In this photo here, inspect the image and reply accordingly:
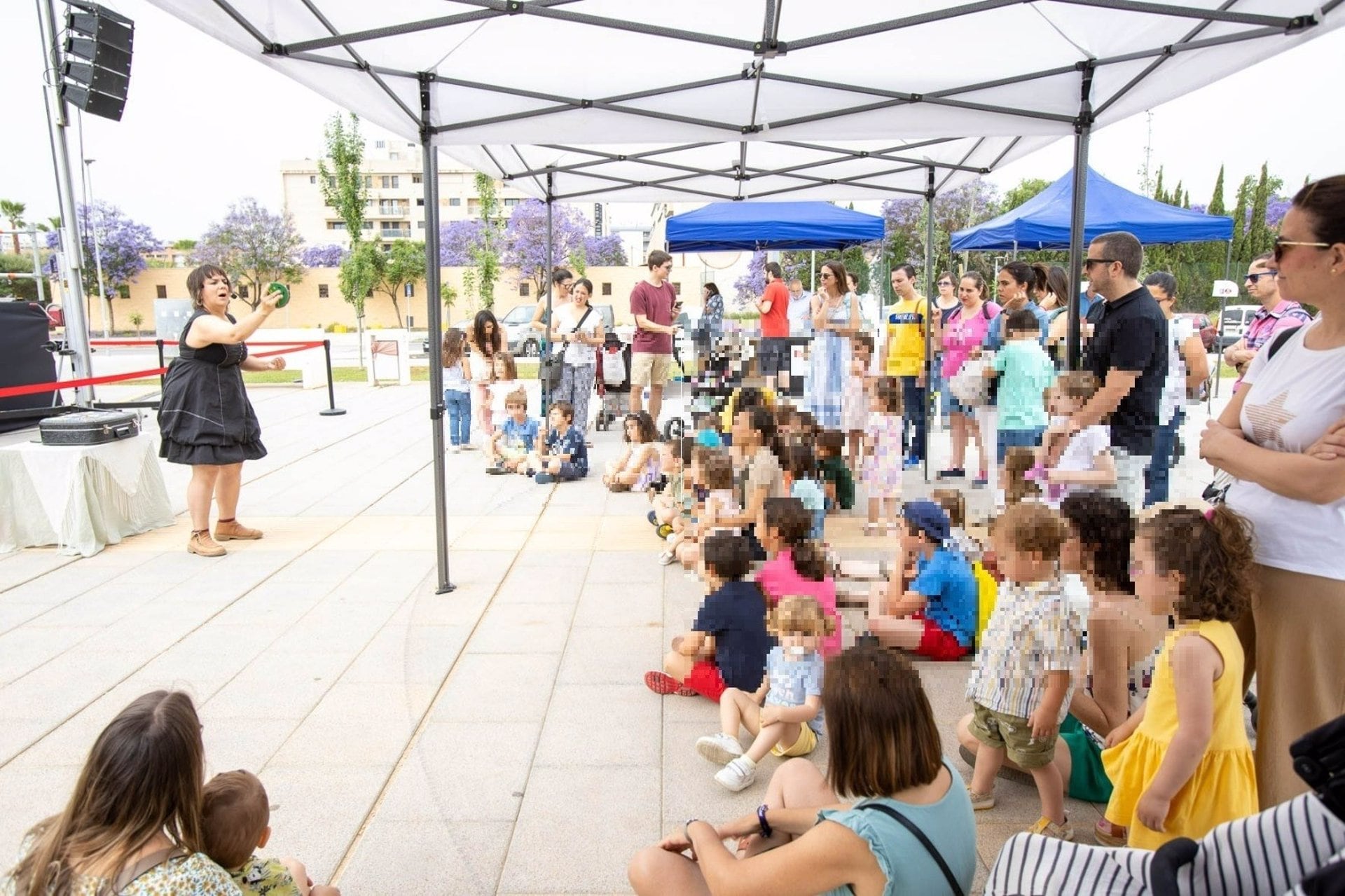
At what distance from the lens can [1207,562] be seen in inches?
79.7

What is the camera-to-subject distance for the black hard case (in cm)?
554

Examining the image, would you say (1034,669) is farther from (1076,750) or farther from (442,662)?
(442,662)

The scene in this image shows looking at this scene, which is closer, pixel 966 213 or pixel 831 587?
pixel 831 587

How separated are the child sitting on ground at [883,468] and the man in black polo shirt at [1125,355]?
155 cm

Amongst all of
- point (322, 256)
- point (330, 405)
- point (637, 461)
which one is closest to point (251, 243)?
point (322, 256)

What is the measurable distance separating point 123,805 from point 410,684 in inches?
81.0

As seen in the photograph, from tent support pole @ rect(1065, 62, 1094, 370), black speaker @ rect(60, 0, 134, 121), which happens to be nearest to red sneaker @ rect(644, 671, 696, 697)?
tent support pole @ rect(1065, 62, 1094, 370)

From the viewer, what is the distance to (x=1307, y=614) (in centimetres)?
206

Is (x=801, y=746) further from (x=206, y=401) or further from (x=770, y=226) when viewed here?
(x=770, y=226)

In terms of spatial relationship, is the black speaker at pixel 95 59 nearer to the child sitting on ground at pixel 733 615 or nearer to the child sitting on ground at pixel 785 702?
the child sitting on ground at pixel 733 615

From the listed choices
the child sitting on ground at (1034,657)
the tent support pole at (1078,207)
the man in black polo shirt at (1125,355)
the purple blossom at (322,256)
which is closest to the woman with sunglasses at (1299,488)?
the child sitting on ground at (1034,657)

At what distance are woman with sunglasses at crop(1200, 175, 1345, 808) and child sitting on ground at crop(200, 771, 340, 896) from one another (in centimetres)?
239

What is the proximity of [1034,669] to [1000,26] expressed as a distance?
2793 millimetres

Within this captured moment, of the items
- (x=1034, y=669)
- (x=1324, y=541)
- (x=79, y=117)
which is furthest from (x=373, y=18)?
(x=79, y=117)
